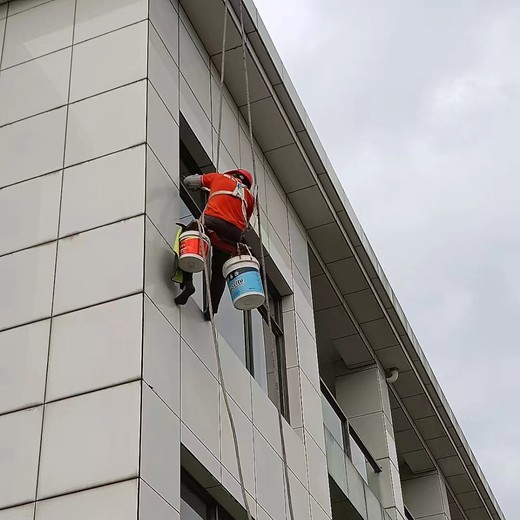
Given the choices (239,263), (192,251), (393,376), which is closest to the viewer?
(192,251)

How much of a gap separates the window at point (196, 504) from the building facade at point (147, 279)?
0.08 feet

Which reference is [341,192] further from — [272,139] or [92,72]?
[92,72]

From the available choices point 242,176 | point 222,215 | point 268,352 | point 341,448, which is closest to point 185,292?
point 222,215

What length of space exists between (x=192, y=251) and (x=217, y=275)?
1.04 m

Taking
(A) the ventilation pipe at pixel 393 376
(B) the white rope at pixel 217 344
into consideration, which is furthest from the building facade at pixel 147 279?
(A) the ventilation pipe at pixel 393 376

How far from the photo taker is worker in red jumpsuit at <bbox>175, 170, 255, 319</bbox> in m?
10.6

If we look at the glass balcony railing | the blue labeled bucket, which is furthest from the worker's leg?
the glass balcony railing

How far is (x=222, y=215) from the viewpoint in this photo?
10641 mm

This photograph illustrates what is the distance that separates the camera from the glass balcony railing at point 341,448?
15.1 meters

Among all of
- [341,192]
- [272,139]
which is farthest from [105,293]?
[341,192]

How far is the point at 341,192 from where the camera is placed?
16.8 m

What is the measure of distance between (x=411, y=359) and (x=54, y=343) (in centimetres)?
1228

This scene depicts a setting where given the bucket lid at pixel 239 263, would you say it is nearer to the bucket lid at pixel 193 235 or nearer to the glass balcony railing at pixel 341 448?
the bucket lid at pixel 193 235

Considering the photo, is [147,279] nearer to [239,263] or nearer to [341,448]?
[239,263]
